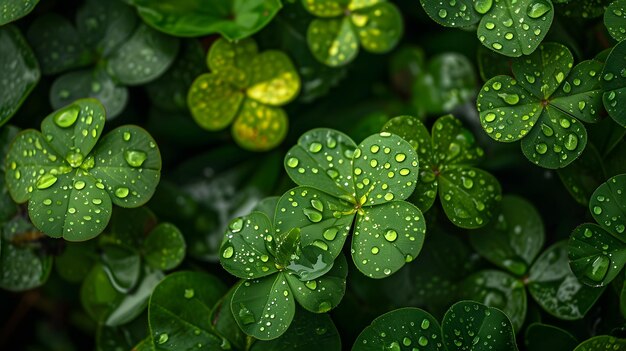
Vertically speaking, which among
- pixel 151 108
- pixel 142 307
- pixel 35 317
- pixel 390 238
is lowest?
pixel 35 317

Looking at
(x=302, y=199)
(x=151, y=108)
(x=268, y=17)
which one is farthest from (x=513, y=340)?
(x=151, y=108)

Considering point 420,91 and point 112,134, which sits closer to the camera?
point 112,134

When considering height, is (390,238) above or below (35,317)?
above

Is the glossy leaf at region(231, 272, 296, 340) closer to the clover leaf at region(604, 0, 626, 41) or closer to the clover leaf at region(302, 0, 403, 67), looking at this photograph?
the clover leaf at region(302, 0, 403, 67)

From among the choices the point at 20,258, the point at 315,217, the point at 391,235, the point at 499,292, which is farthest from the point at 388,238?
the point at 20,258

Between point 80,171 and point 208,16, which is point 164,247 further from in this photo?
point 208,16

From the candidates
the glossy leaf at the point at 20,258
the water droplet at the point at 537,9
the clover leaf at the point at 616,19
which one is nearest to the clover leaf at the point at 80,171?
the glossy leaf at the point at 20,258

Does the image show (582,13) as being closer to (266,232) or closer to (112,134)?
(266,232)

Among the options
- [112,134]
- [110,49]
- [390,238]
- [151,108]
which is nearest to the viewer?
[390,238]
